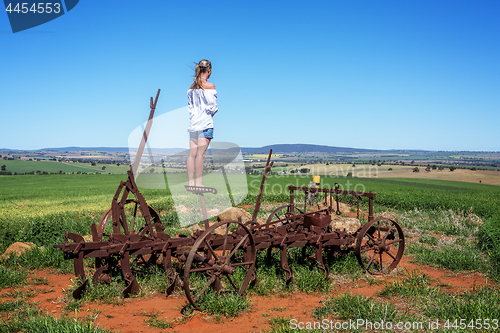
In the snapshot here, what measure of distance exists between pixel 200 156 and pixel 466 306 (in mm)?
4472

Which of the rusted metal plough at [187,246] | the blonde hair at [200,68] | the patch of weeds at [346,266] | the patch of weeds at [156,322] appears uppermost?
the blonde hair at [200,68]

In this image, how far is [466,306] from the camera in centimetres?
464

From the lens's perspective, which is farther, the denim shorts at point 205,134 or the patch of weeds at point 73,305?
the denim shorts at point 205,134

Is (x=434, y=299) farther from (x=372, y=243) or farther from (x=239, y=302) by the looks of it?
(x=239, y=302)

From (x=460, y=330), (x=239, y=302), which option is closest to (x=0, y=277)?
(x=239, y=302)

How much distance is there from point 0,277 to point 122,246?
2.56 metres

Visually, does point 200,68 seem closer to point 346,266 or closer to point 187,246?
point 187,246

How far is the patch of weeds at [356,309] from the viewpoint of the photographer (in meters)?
4.60

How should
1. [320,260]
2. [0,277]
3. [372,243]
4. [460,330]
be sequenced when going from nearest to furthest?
[460,330] < [0,277] < [320,260] < [372,243]

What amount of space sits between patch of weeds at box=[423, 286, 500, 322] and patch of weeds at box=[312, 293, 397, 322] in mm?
675

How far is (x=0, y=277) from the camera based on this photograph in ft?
19.0

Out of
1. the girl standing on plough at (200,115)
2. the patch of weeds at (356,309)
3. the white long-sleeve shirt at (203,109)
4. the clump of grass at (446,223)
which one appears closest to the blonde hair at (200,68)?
the girl standing on plough at (200,115)

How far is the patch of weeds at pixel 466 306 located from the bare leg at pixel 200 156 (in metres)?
4.03

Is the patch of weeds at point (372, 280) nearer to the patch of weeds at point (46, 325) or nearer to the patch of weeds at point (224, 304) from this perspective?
the patch of weeds at point (224, 304)
